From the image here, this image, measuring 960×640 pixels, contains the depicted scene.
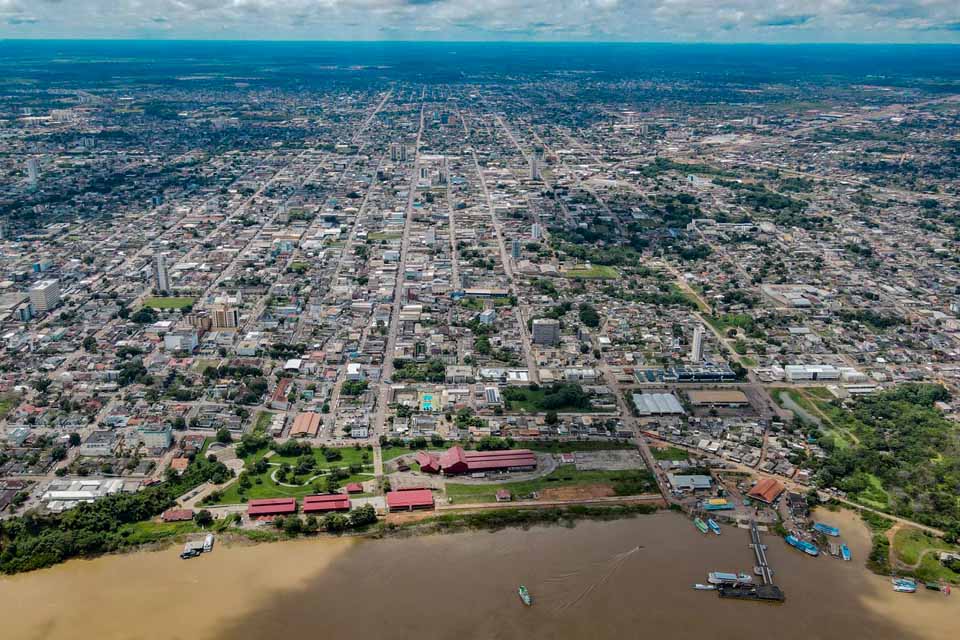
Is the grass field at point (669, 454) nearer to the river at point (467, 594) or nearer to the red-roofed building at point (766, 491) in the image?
the red-roofed building at point (766, 491)

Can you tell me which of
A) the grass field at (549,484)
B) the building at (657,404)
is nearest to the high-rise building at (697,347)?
the building at (657,404)

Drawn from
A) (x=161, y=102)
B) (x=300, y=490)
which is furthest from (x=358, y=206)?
(x=161, y=102)

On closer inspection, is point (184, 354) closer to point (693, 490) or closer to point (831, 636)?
point (693, 490)

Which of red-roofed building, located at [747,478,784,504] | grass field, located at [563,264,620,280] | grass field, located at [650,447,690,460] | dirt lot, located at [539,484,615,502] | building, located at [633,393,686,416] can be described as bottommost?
dirt lot, located at [539,484,615,502]

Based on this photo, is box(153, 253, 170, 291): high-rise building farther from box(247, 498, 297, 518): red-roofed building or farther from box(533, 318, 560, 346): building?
box(247, 498, 297, 518): red-roofed building

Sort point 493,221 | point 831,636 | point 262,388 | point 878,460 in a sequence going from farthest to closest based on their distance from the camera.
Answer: point 493,221 < point 262,388 < point 878,460 < point 831,636

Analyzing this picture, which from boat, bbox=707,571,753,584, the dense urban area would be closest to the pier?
boat, bbox=707,571,753,584

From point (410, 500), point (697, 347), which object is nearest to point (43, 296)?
→ point (410, 500)
